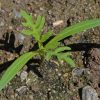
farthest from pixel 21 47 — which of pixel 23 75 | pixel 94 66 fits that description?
pixel 94 66

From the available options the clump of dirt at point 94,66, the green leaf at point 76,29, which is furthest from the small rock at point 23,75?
the clump of dirt at point 94,66

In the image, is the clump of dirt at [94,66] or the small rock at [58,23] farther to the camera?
the small rock at [58,23]

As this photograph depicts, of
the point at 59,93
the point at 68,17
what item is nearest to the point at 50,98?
the point at 59,93

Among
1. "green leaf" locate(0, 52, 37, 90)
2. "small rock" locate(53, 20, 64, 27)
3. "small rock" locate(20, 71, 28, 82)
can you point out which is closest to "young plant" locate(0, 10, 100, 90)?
"green leaf" locate(0, 52, 37, 90)

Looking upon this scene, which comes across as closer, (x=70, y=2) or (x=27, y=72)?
(x=27, y=72)

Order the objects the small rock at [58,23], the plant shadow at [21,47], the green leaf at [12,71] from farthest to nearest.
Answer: the small rock at [58,23]
the plant shadow at [21,47]
the green leaf at [12,71]

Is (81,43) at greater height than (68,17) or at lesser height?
lesser

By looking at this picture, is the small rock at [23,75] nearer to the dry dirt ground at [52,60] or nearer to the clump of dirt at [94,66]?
the dry dirt ground at [52,60]

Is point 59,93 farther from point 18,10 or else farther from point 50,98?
point 18,10

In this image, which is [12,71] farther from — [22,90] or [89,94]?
[89,94]
